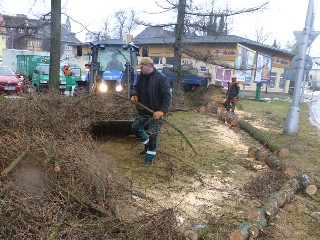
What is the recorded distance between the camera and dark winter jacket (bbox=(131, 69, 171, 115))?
5.70 m

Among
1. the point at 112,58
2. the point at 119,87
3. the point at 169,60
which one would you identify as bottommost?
the point at 119,87

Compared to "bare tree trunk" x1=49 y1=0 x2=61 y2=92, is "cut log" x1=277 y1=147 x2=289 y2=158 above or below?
below

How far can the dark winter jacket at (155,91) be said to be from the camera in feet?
18.7

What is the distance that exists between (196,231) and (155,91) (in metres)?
2.98

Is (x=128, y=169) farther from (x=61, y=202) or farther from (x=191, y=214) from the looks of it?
(x=61, y=202)

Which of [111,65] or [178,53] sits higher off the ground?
[178,53]

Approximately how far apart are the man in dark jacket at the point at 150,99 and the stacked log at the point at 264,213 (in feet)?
7.29

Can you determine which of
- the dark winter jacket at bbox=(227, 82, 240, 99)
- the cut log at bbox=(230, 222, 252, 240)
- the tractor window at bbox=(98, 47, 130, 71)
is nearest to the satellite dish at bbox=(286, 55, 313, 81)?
the dark winter jacket at bbox=(227, 82, 240, 99)

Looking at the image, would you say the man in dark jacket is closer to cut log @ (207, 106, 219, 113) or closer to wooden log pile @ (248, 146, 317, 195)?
wooden log pile @ (248, 146, 317, 195)

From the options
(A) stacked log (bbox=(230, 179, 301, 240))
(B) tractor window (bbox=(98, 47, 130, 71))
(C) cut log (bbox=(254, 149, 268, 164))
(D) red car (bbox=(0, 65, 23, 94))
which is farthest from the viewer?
(D) red car (bbox=(0, 65, 23, 94))

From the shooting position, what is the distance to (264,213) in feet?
13.0

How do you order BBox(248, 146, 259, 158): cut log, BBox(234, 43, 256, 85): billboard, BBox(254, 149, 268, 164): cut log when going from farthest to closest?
1. BBox(234, 43, 256, 85): billboard
2. BBox(248, 146, 259, 158): cut log
3. BBox(254, 149, 268, 164): cut log

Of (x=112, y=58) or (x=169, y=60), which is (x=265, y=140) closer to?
(x=112, y=58)

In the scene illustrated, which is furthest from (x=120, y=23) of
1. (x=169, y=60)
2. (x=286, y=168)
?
(x=286, y=168)
